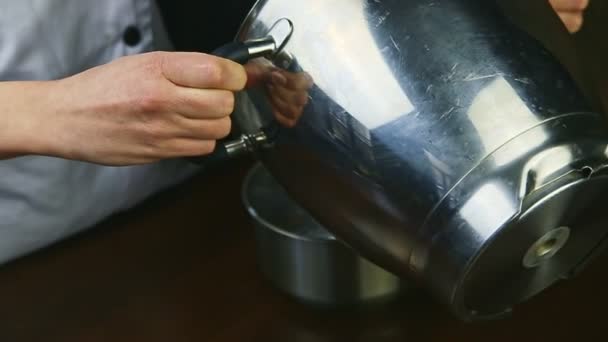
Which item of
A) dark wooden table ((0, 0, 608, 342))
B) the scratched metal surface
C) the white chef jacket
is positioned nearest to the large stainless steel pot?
the scratched metal surface

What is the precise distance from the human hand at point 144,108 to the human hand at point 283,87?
0.6 inches

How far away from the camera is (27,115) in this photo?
0.45 meters

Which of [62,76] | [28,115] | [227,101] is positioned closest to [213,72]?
[227,101]

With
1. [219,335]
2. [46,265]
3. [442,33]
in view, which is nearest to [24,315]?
[46,265]

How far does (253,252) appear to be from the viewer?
603mm

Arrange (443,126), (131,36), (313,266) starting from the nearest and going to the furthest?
(443,126) < (313,266) < (131,36)

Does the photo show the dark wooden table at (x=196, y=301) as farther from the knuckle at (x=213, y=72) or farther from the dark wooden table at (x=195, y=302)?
the knuckle at (x=213, y=72)

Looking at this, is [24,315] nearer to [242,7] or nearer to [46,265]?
[46,265]

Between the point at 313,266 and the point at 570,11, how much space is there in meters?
0.25

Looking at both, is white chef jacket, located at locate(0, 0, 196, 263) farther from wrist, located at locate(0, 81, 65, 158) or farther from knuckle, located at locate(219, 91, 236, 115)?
knuckle, located at locate(219, 91, 236, 115)

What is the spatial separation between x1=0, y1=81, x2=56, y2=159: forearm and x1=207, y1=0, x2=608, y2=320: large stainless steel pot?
15cm

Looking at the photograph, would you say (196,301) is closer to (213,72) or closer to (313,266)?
(313,266)

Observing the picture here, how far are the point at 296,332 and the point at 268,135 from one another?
0.18 metres

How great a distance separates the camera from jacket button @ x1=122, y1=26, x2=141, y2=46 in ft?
1.99
